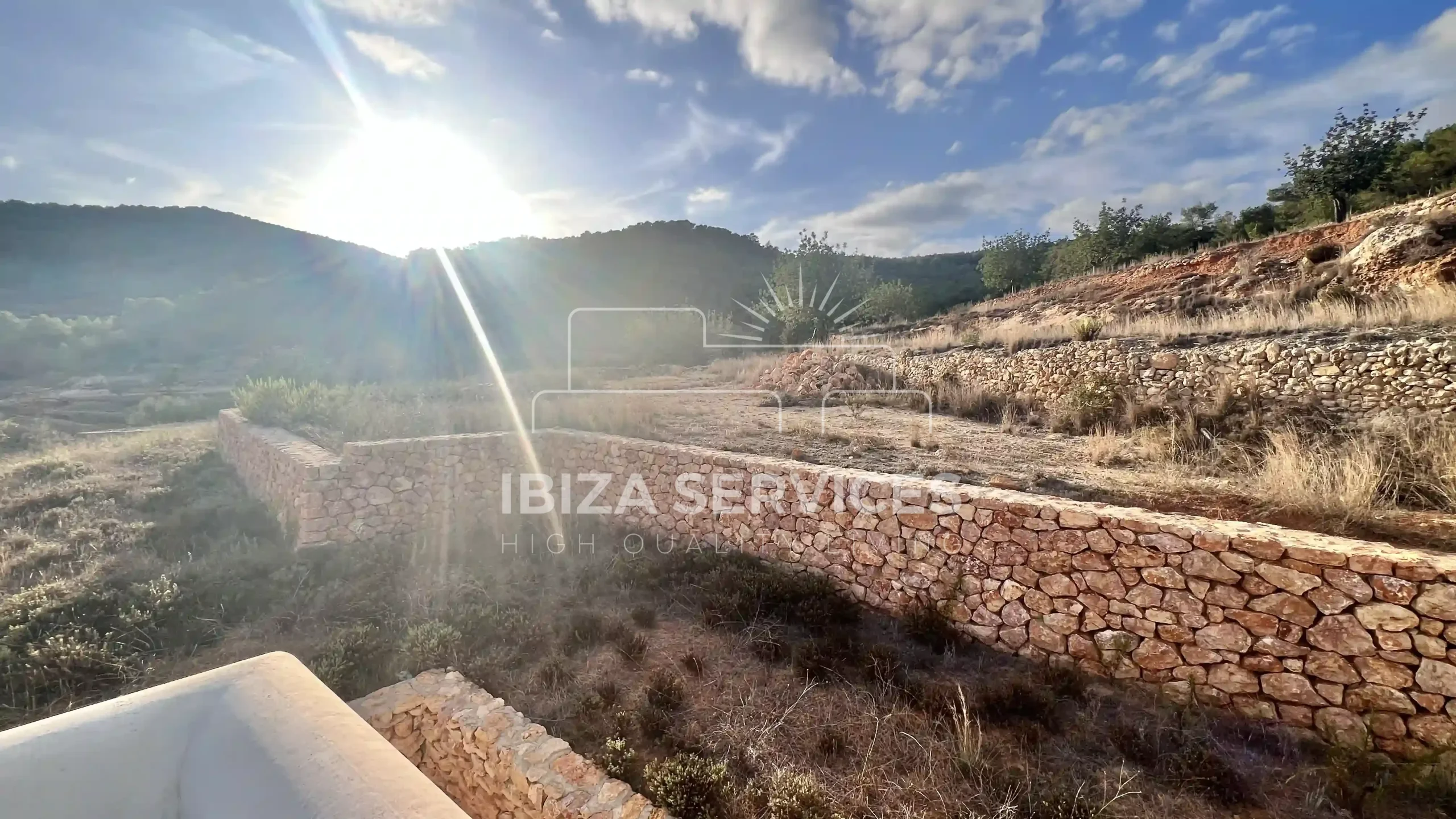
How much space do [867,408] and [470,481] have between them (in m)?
7.10

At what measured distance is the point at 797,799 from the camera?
2795mm

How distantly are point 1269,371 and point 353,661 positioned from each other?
437 inches

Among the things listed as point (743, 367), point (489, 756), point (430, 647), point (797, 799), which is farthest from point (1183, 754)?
point (743, 367)

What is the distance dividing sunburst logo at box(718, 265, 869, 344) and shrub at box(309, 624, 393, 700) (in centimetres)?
1752

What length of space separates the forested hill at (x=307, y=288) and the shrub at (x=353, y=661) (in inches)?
548

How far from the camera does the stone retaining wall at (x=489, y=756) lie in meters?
3.01

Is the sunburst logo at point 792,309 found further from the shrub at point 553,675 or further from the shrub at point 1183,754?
the shrub at point 1183,754

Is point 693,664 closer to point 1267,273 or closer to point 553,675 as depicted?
point 553,675

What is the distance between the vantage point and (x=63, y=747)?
1.77m

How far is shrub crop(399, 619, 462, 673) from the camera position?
4301 millimetres

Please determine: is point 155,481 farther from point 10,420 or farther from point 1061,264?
point 1061,264

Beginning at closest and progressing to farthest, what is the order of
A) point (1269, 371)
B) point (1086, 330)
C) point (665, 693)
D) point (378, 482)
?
point (665, 693) < point (378, 482) < point (1269, 371) < point (1086, 330)

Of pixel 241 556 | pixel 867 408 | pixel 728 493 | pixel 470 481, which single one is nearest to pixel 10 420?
pixel 241 556

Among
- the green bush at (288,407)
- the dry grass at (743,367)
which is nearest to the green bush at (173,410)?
the green bush at (288,407)
